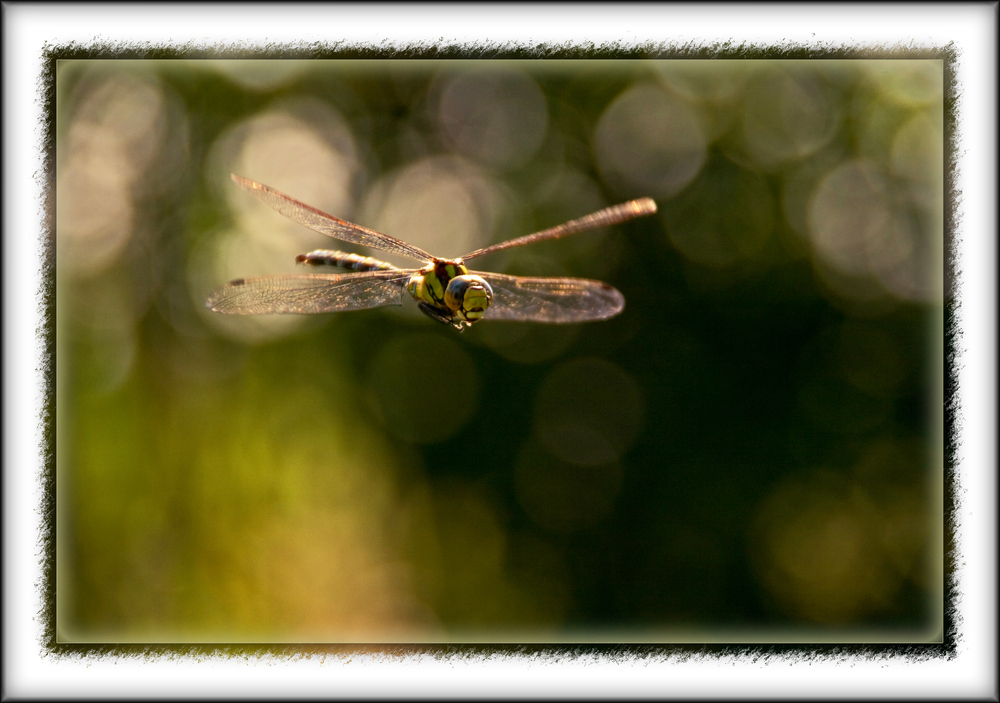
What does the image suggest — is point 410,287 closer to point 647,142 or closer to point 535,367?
point 535,367

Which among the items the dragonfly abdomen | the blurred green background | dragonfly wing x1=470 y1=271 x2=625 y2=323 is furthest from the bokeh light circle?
the dragonfly abdomen

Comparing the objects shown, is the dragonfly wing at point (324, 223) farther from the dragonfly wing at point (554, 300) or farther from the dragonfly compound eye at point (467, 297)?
the dragonfly wing at point (554, 300)

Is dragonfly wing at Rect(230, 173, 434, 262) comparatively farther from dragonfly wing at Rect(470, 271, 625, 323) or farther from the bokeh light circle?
the bokeh light circle

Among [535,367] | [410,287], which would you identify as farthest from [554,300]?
[535,367]

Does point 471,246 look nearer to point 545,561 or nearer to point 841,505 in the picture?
point 545,561

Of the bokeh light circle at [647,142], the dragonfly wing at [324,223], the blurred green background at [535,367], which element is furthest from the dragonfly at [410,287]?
the bokeh light circle at [647,142]

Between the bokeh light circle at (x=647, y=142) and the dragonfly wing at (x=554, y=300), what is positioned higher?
the bokeh light circle at (x=647, y=142)

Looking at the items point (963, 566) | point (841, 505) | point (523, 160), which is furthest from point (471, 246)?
point (963, 566)
